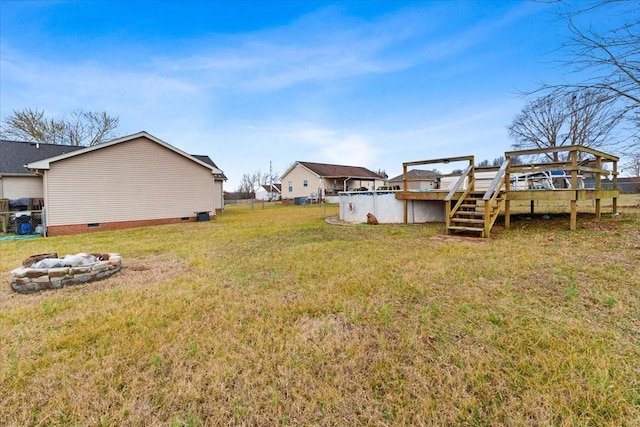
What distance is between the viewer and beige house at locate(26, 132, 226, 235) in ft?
35.6

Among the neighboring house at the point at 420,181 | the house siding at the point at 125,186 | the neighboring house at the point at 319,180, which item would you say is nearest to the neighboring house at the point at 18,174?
the house siding at the point at 125,186

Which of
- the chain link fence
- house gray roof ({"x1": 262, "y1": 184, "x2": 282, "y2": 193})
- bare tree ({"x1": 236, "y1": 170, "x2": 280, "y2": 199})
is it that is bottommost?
the chain link fence

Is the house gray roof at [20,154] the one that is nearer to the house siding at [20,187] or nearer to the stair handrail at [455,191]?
the house siding at [20,187]

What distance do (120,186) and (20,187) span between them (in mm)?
7172

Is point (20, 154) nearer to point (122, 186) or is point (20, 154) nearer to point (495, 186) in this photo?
point (122, 186)

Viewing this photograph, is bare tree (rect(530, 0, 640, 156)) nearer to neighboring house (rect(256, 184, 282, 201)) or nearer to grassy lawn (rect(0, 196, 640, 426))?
grassy lawn (rect(0, 196, 640, 426))

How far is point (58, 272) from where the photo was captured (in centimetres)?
432

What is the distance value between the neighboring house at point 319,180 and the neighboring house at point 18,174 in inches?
836

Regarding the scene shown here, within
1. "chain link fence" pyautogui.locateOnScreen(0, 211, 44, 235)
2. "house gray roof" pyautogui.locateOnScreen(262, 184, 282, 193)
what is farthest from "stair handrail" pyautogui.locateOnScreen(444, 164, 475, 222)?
"house gray roof" pyautogui.locateOnScreen(262, 184, 282, 193)

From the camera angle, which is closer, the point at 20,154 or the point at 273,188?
the point at 20,154

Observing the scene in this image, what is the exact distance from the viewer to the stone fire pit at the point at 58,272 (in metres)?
4.16

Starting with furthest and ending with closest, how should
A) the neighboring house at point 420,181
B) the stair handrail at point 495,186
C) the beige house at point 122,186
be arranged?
the beige house at point 122,186, the neighboring house at point 420,181, the stair handrail at point 495,186

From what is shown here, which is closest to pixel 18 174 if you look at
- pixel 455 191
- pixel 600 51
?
pixel 455 191

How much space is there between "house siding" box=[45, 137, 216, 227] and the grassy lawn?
28.4 ft
